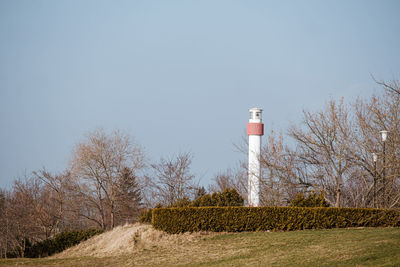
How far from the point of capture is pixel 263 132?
81.8 feet

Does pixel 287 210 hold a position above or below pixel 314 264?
above

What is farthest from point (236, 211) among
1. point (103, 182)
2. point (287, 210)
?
point (103, 182)

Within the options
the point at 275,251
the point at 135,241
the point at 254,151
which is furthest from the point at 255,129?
the point at 275,251

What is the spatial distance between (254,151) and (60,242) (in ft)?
37.6

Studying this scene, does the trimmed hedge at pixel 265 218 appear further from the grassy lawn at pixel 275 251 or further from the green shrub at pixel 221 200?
the green shrub at pixel 221 200

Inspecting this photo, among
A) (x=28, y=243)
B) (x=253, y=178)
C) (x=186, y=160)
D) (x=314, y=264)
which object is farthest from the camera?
(x=186, y=160)

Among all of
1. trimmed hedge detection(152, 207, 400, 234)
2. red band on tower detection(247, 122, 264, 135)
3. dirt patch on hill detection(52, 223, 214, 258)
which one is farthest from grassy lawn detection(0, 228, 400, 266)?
red band on tower detection(247, 122, 264, 135)

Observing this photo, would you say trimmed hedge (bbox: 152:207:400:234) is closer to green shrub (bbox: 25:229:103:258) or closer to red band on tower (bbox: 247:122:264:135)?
green shrub (bbox: 25:229:103:258)

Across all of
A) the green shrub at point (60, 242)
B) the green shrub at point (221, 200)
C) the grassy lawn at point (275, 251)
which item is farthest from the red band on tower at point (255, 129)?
the green shrub at point (60, 242)

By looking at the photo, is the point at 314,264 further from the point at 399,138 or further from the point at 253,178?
the point at 253,178

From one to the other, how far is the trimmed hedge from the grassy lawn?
2.18ft

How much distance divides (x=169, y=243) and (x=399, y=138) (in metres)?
11.0

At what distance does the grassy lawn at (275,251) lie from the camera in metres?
10.9

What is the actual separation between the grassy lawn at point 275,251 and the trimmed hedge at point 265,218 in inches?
26.1
